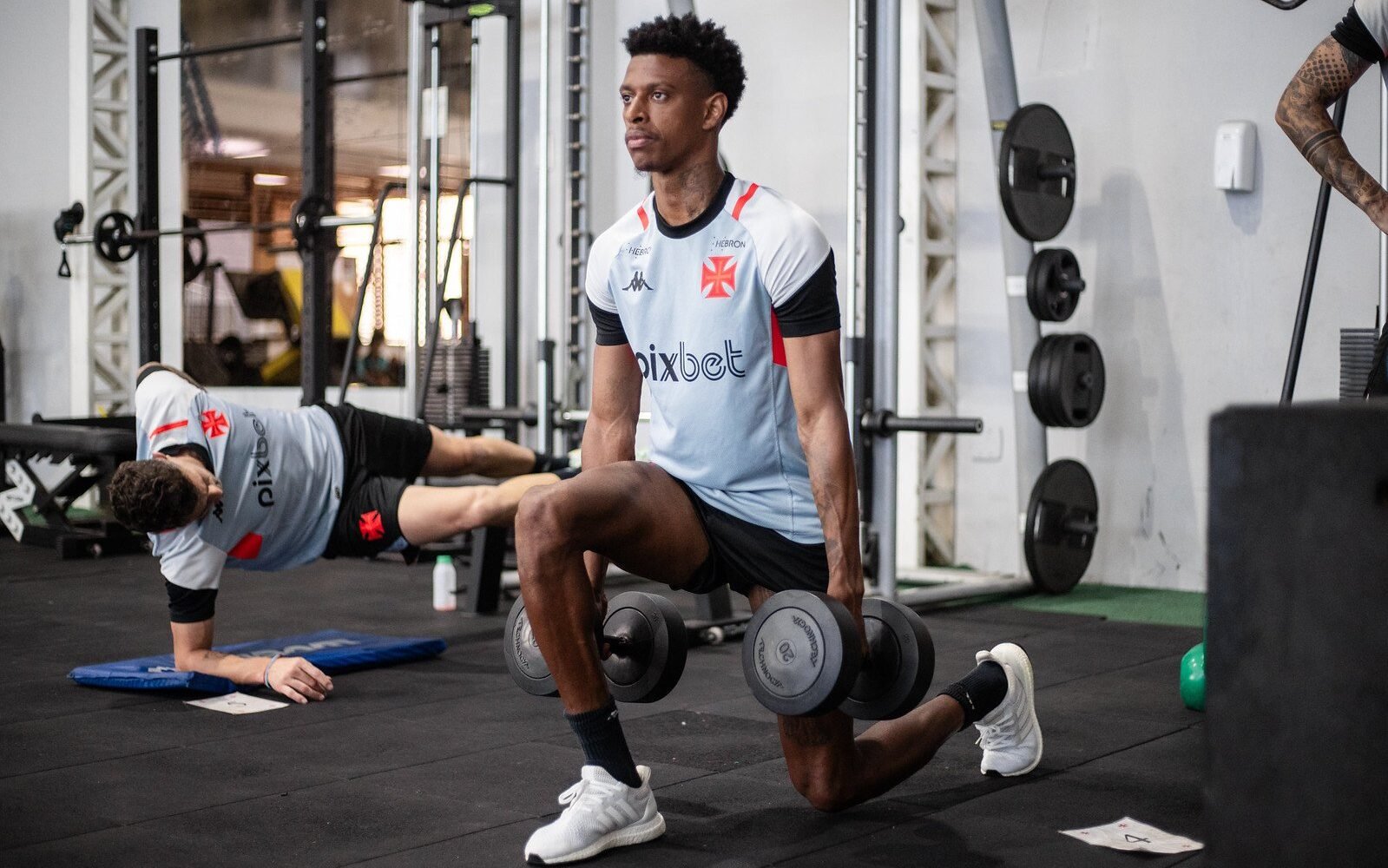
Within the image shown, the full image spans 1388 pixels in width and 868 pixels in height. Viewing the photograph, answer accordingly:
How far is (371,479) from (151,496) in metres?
0.80

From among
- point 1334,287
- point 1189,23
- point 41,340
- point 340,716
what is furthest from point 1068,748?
point 41,340

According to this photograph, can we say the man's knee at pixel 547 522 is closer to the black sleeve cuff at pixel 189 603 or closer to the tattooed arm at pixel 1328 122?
the black sleeve cuff at pixel 189 603

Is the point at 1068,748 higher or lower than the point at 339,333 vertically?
lower

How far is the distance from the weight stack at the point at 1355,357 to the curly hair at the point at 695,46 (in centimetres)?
220

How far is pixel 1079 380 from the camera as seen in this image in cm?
467

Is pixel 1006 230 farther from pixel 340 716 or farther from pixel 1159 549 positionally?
pixel 340 716

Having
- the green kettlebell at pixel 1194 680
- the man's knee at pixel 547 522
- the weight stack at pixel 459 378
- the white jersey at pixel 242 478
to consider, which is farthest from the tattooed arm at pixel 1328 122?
the weight stack at pixel 459 378

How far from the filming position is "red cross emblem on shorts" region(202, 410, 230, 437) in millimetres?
3365

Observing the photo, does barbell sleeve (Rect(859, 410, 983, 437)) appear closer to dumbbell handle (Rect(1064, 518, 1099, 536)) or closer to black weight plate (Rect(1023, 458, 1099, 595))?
black weight plate (Rect(1023, 458, 1099, 595))

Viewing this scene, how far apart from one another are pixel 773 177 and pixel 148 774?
399cm

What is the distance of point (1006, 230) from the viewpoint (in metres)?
4.83

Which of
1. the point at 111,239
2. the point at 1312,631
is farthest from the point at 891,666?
the point at 111,239

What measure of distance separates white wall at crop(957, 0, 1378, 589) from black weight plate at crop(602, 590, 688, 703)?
10.1ft

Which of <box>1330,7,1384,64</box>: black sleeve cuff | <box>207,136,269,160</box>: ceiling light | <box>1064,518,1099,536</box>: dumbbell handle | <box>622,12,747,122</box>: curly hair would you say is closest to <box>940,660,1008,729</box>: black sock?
<box>622,12,747,122</box>: curly hair
